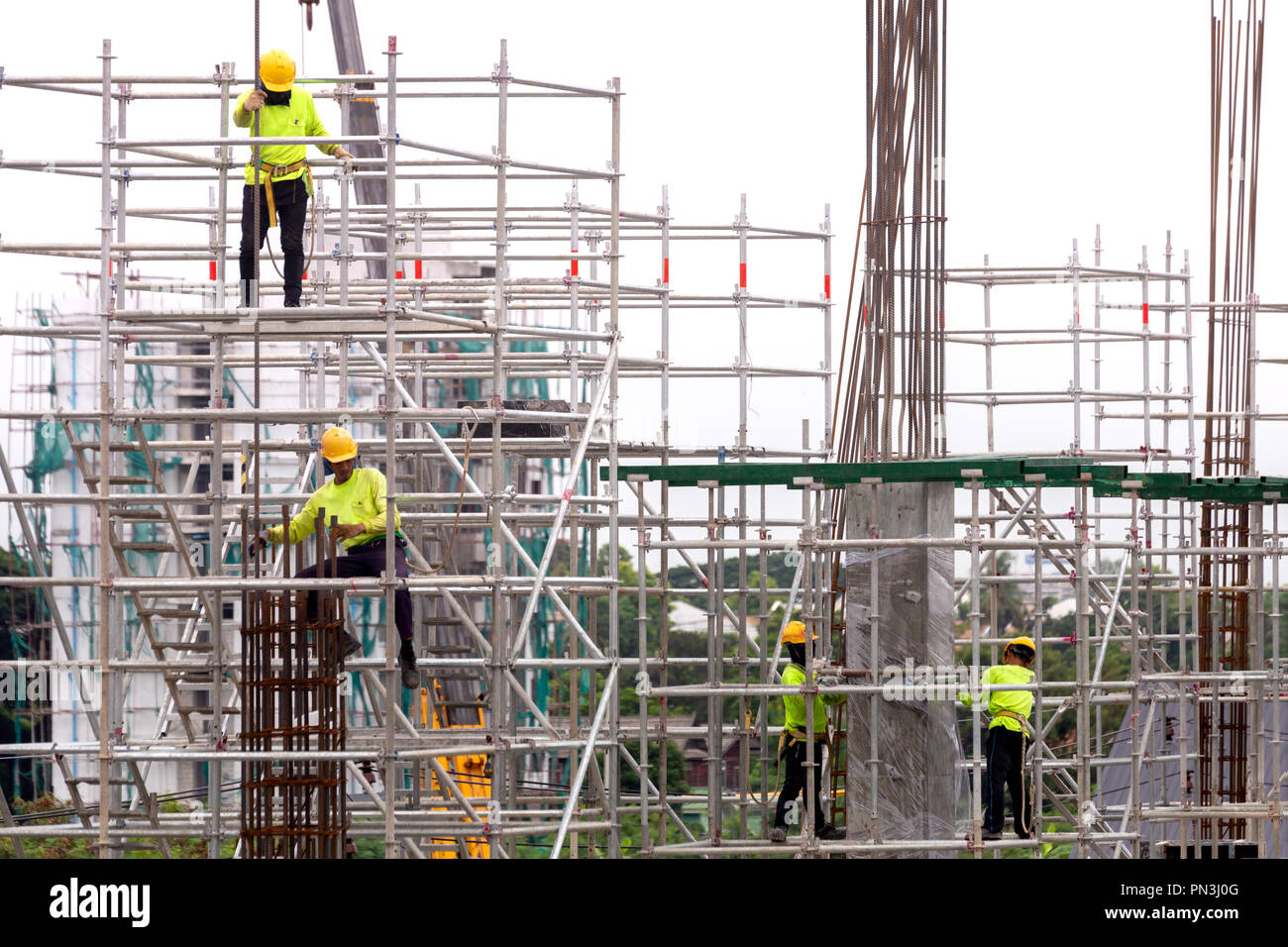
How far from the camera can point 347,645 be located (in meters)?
15.4

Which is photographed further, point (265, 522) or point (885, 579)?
point (265, 522)

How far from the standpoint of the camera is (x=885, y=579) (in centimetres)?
1611

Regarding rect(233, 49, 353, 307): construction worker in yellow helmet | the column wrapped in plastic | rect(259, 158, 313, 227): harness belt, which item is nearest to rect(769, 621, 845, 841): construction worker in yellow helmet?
the column wrapped in plastic

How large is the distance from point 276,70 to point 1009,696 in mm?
8215

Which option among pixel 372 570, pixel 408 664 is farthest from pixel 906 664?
pixel 372 570

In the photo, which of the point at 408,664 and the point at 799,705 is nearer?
the point at 408,664

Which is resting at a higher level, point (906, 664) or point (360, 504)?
point (360, 504)

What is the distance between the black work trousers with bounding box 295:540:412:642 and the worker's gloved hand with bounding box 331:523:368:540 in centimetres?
19

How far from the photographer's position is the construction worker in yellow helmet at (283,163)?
15641 millimetres

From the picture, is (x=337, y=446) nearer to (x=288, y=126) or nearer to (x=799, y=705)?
(x=288, y=126)

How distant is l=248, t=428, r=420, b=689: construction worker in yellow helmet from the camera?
15.2 m
